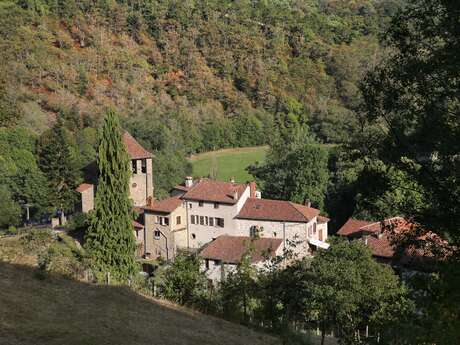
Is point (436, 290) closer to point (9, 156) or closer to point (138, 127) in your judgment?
point (9, 156)

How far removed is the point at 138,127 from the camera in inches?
2376

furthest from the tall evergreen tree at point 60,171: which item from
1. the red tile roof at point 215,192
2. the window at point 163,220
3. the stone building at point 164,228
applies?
the red tile roof at point 215,192

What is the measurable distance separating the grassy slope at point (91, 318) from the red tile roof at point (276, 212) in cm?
A: 2200

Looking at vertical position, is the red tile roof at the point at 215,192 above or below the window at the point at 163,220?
above

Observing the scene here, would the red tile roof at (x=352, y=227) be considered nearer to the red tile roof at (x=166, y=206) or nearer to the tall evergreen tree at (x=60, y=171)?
the red tile roof at (x=166, y=206)

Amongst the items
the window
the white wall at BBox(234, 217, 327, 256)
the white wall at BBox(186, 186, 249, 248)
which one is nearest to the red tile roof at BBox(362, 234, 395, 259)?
the white wall at BBox(234, 217, 327, 256)

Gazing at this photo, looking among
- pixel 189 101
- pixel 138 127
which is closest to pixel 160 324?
pixel 138 127

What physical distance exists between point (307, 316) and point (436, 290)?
11.4m

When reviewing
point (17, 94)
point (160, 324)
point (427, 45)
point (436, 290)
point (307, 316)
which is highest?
point (17, 94)

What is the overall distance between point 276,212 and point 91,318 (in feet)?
84.5

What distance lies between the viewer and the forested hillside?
61688 mm

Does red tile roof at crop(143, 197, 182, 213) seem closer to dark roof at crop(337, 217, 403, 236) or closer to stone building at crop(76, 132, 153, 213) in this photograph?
stone building at crop(76, 132, 153, 213)

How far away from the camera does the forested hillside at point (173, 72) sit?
61.7 metres

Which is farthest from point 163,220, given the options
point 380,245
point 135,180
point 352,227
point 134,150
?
point 380,245
